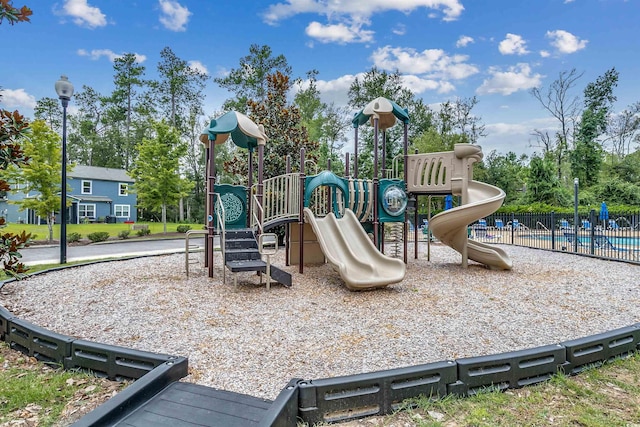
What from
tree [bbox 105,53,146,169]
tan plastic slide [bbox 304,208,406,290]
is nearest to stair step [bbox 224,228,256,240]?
tan plastic slide [bbox 304,208,406,290]

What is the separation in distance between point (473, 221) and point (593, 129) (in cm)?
2923

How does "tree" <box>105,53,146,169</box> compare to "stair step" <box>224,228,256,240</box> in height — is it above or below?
above

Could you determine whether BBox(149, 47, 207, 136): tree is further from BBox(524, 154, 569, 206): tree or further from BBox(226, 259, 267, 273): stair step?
BBox(524, 154, 569, 206): tree

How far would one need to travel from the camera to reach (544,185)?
25172 millimetres

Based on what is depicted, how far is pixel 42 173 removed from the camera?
544 inches

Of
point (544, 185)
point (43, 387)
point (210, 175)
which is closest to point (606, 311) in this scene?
point (43, 387)

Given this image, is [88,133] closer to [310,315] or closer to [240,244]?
[240,244]

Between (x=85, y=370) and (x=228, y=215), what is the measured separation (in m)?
5.29

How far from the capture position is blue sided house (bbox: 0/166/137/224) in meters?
27.9

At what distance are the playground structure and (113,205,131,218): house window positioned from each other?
28109 millimetres

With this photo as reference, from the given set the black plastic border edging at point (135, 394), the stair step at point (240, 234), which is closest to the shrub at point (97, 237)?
the stair step at point (240, 234)

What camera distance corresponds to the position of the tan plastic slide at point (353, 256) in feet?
19.2

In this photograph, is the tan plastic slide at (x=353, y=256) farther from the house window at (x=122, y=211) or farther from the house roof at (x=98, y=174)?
the house window at (x=122, y=211)

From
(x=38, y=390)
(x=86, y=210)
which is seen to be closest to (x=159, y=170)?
(x=86, y=210)
